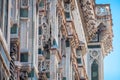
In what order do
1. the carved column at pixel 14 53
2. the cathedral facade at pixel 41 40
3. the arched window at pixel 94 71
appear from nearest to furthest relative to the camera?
the cathedral facade at pixel 41 40, the carved column at pixel 14 53, the arched window at pixel 94 71

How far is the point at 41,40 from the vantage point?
31094 millimetres

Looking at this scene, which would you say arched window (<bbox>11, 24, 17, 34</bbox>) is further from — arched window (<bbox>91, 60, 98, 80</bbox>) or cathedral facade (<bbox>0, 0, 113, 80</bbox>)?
arched window (<bbox>91, 60, 98, 80</bbox>)

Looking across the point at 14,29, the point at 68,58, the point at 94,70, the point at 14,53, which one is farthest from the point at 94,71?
the point at 14,53

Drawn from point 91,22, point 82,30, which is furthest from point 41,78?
point 91,22

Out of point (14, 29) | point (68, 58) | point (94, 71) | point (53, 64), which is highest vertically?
point (14, 29)

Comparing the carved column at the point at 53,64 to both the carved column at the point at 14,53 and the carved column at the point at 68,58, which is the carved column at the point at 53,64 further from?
the carved column at the point at 14,53

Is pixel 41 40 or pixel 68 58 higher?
pixel 41 40

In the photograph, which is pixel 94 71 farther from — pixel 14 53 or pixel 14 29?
pixel 14 53

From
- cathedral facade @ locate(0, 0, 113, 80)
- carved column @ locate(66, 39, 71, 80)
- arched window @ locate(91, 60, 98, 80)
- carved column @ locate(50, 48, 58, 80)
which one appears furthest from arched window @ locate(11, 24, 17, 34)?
arched window @ locate(91, 60, 98, 80)

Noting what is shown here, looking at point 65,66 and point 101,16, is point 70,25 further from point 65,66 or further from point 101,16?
point 101,16

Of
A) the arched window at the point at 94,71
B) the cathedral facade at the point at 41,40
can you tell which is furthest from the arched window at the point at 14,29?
the arched window at the point at 94,71

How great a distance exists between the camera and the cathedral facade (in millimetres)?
22844

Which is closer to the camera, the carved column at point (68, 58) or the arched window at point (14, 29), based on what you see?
the arched window at point (14, 29)

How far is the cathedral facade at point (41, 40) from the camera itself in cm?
2284
